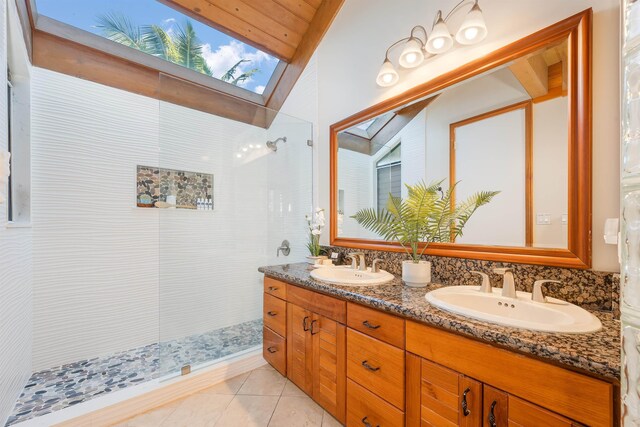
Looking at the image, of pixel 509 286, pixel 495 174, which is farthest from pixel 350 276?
pixel 495 174

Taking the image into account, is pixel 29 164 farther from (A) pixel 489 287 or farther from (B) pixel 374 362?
(A) pixel 489 287

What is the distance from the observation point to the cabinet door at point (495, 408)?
0.81 m

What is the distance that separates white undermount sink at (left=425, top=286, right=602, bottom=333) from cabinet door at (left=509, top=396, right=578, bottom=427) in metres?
Answer: 0.21

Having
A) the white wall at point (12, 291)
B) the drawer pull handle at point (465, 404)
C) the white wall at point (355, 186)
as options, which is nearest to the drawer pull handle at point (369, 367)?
the drawer pull handle at point (465, 404)

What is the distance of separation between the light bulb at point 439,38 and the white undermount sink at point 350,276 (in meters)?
1.30

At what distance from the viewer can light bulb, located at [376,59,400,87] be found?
1724mm

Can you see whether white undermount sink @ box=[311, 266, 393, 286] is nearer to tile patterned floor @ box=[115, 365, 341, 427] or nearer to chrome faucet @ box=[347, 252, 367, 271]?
chrome faucet @ box=[347, 252, 367, 271]

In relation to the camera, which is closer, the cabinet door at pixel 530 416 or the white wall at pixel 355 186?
the cabinet door at pixel 530 416

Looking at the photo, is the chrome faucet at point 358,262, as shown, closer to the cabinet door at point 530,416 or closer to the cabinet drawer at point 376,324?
the cabinet drawer at point 376,324

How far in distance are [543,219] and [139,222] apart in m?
2.82

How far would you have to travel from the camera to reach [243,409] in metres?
1.61

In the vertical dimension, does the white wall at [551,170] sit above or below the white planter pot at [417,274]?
above

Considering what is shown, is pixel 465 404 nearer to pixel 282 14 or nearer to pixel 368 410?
pixel 368 410

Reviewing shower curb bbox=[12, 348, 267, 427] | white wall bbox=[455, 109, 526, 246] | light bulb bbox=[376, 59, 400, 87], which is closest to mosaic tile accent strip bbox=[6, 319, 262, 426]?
shower curb bbox=[12, 348, 267, 427]
